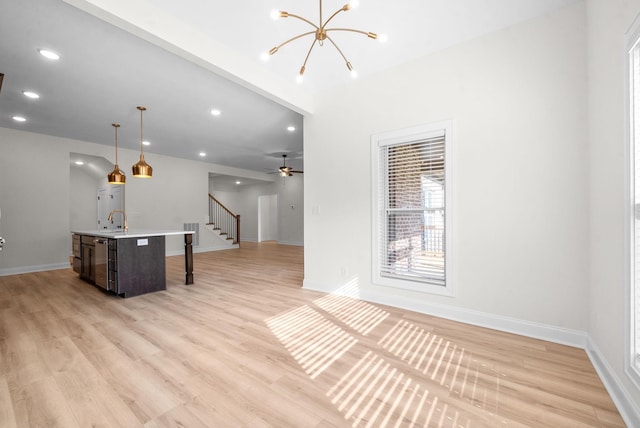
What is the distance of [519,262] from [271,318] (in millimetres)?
2614

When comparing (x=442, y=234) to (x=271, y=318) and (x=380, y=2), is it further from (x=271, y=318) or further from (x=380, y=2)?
(x=380, y=2)

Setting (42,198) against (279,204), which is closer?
(42,198)

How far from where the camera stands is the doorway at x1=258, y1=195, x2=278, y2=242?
1233 centimetres

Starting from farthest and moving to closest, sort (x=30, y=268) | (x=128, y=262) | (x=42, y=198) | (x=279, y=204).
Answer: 1. (x=279, y=204)
2. (x=42, y=198)
3. (x=30, y=268)
4. (x=128, y=262)

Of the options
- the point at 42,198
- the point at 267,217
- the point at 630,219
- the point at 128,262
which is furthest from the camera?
the point at 267,217

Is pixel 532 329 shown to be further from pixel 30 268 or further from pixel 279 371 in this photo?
pixel 30 268

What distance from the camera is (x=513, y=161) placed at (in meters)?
2.62

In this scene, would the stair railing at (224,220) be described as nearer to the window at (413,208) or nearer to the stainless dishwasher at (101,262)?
the stainless dishwasher at (101,262)

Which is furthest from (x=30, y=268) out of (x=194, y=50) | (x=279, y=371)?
(x=279, y=371)

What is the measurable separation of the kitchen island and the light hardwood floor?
51 cm

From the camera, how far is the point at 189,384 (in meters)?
1.83

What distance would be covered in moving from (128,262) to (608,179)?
17.2ft

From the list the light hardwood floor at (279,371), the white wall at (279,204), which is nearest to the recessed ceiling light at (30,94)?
the light hardwood floor at (279,371)

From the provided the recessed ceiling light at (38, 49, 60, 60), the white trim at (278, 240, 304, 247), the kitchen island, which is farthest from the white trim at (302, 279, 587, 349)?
the white trim at (278, 240, 304, 247)
